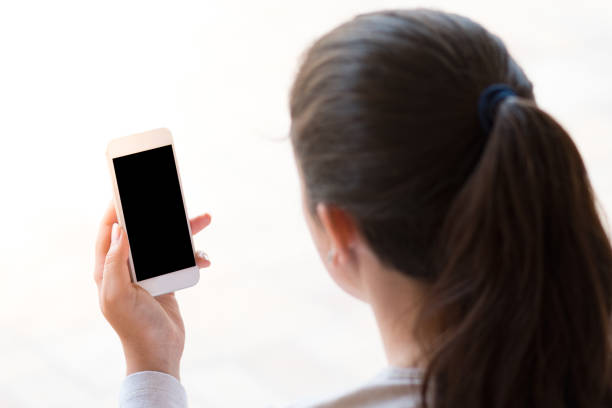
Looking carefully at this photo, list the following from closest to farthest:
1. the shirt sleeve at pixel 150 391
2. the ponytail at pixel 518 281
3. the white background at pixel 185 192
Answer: the ponytail at pixel 518 281, the shirt sleeve at pixel 150 391, the white background at pixel 185 192

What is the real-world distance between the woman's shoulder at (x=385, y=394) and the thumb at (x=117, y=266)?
0.25m

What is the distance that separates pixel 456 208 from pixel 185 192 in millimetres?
695

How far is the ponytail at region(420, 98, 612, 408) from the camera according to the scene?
19.9 inches

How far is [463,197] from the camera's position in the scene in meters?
0.51

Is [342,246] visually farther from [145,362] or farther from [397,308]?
[145,362]

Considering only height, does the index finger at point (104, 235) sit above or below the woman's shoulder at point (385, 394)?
above

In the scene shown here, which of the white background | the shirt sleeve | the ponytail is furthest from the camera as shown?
the white background

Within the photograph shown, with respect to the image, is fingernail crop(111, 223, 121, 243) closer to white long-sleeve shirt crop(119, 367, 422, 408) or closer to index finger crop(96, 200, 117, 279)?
index finger crop(96, 200, 117, 279)

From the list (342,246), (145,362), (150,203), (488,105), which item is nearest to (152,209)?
(150,203)

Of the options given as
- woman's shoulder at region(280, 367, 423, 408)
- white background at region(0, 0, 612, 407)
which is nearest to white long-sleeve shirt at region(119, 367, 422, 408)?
woman's shoulder at region(280, 367, 423, 408)

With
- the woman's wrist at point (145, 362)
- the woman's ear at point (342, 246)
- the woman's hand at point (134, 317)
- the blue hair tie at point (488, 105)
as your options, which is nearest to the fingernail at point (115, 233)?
the woman's hand at point (134, 317)

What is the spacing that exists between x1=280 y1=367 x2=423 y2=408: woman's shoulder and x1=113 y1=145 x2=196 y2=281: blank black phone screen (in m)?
0.28

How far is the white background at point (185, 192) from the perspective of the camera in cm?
107

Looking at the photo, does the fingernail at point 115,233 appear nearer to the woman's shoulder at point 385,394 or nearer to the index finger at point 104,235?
the index finger at point 104,235
